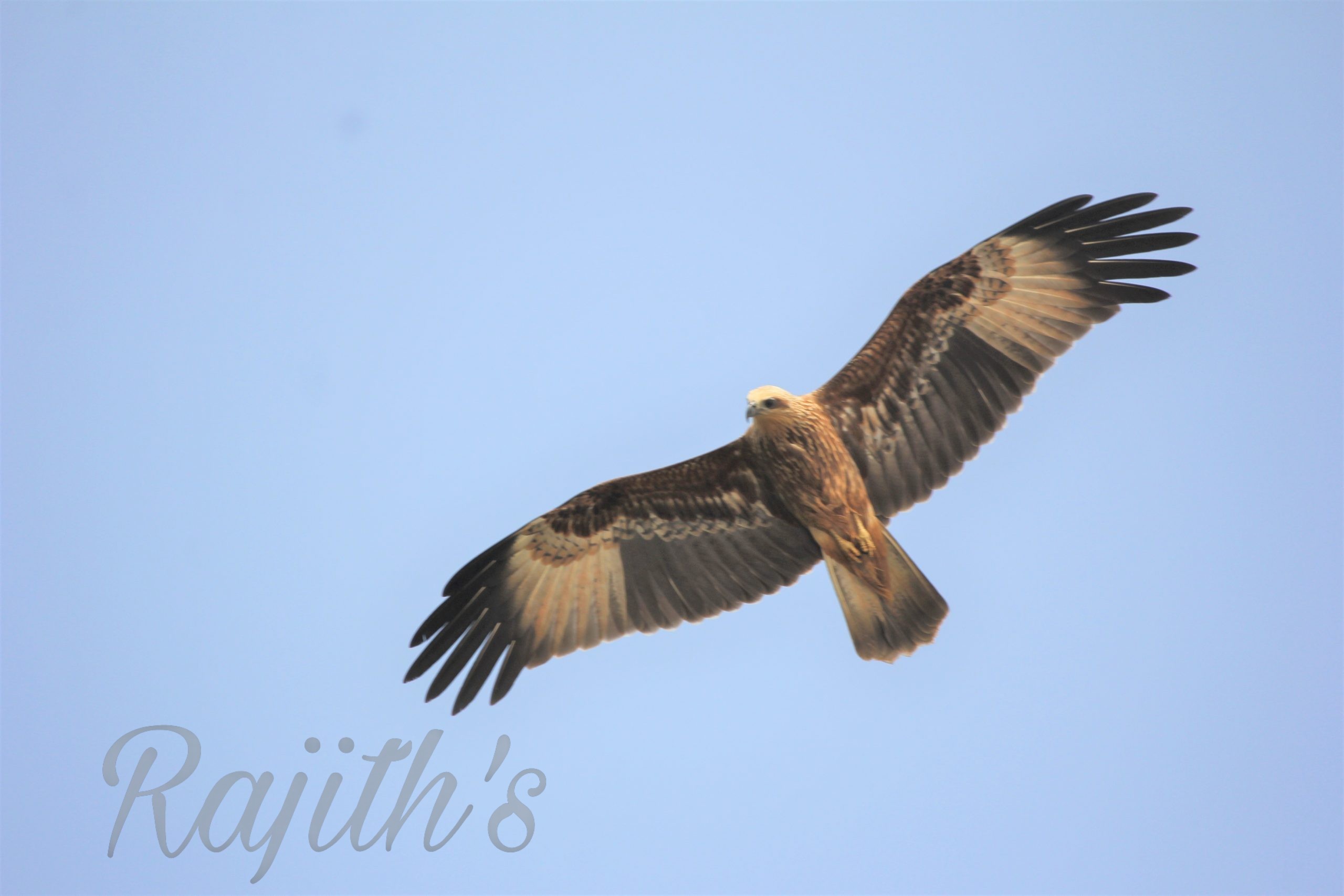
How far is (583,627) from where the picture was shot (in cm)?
895

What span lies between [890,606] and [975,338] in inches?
74.4

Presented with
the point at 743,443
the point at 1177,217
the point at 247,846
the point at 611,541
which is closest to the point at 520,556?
the point at 611,541


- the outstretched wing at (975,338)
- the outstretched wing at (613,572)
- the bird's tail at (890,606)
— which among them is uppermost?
the outstretched wing at (975,338)

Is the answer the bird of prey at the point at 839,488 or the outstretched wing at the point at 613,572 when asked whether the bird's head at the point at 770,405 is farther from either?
the outstretched wing at the point at 613,572

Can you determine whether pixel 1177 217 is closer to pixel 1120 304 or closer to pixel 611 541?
pixel 1120 304

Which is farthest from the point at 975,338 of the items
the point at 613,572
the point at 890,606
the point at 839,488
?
the point at 613,572

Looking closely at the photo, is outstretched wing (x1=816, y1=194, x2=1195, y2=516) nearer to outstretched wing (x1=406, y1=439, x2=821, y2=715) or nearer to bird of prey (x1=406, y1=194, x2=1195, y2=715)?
bird of prey (x1=406, y1=194, x2=1195, y2=715)

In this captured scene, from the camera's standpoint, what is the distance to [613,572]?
9.00m

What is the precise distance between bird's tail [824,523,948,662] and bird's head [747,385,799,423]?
38.3 inches

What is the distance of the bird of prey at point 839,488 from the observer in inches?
320

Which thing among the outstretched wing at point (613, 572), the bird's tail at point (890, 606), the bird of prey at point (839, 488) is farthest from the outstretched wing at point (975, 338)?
the outstretched wing at point (613, 572)

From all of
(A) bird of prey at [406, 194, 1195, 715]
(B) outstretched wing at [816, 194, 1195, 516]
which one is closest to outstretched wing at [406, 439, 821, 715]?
(A) bird of prey at [406, 194, 1195, 715]

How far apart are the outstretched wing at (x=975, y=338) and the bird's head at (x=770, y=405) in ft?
1.44

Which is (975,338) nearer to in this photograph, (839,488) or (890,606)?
(839,488)
